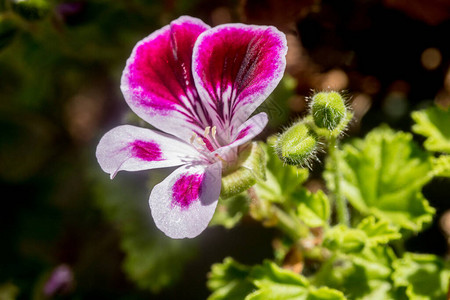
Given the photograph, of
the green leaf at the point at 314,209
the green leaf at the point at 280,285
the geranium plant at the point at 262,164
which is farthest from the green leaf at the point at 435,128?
the green leaf at the point at 280,285

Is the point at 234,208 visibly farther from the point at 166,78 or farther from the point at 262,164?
the point at 166,78

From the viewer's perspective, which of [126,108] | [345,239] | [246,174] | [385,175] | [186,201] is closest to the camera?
[186,201]

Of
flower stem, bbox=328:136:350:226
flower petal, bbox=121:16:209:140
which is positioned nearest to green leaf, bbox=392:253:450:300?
flower stem, bbox=328:136:350:226

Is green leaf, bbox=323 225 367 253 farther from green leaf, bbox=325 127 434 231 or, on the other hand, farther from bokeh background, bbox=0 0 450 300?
bokeh background, bbox=0 0 450 300

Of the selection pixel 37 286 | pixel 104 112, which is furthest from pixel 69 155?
Result: pixel 37 286

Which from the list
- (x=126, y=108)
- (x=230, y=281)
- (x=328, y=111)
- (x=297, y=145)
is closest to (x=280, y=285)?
(x=230, y=281)

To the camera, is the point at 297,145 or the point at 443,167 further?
the point at 443,167
